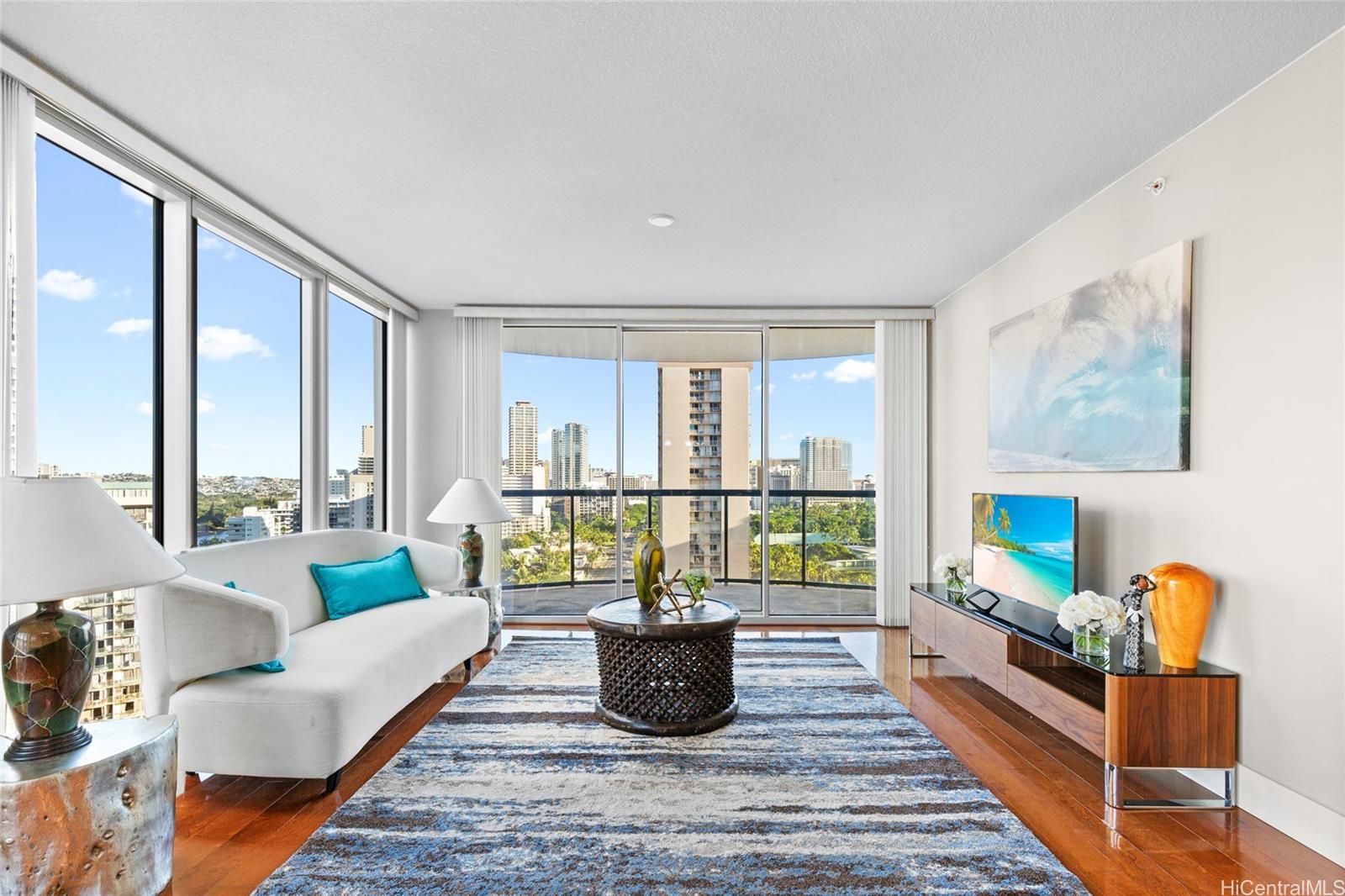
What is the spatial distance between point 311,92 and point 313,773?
236 cm

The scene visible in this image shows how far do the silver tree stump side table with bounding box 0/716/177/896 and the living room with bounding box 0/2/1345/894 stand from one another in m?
0.01

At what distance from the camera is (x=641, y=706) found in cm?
317

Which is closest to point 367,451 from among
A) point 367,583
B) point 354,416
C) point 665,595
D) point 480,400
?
point 354,416

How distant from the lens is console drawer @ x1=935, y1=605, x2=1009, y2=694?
3.31 m

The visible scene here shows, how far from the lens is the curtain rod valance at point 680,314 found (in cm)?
551

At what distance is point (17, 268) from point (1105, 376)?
13.5ft

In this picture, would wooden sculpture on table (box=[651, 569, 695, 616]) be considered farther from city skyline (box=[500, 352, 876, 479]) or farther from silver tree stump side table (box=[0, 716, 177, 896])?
city skyline (box=[500, 352, 876, 479])

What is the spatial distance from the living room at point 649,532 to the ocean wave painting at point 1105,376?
0.02 meters

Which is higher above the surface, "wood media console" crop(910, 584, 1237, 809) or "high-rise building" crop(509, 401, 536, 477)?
"high-rise building" crop(509, 401, 536, 477)

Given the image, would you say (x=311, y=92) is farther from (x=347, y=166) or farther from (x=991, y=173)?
(x=991, y=173)

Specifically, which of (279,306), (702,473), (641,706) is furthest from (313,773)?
(702,473)

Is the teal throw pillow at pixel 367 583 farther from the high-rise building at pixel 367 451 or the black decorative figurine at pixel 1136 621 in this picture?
the black decorative figurine at pixel 1136 621

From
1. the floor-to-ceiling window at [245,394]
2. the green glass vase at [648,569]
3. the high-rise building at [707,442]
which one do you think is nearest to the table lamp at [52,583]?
the floor-to-ceiling window at [245,394]

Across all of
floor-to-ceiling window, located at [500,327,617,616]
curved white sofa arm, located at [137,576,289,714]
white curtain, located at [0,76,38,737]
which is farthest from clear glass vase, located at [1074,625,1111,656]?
white curtain, located at [0,76,38,737]
